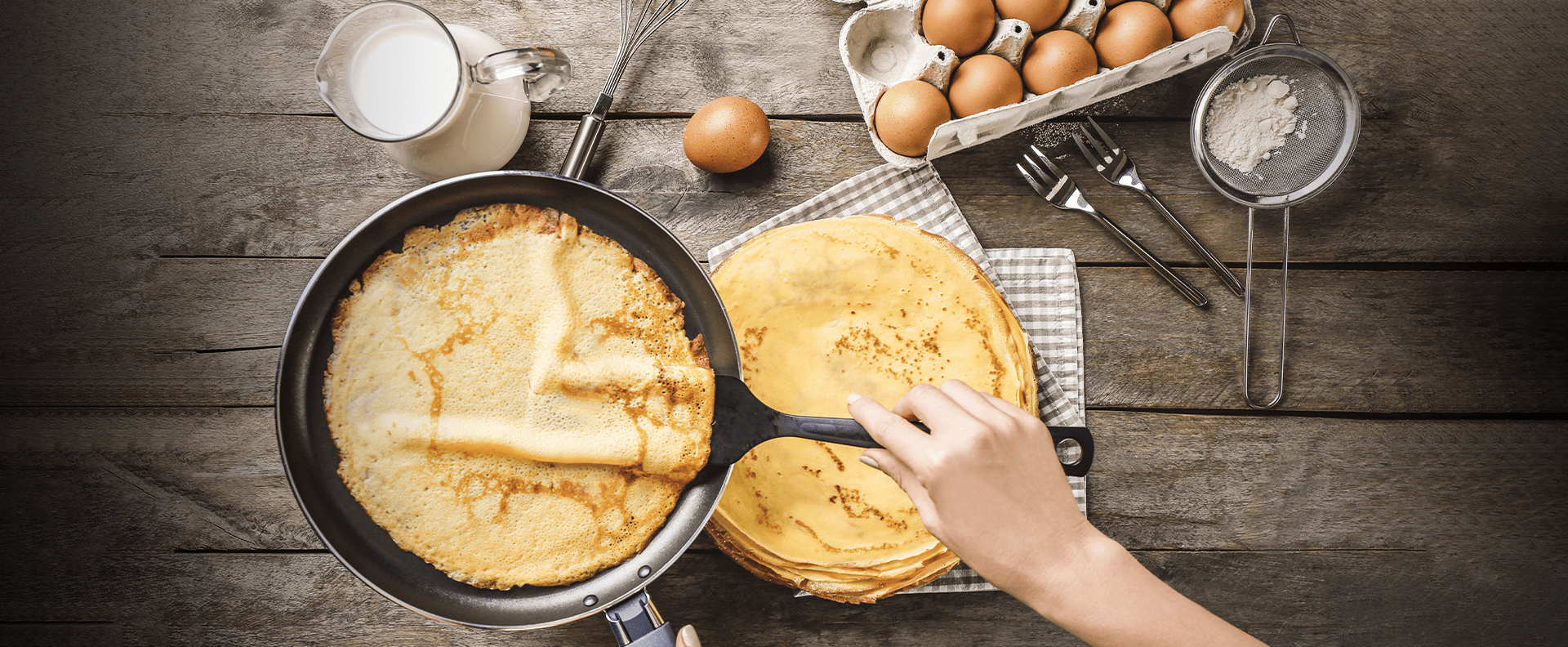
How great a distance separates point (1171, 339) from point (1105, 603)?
2.30 ft

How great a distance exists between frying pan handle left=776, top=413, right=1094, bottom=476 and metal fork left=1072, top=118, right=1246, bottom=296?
647 millimetres

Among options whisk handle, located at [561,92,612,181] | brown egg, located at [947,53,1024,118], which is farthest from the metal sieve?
whisk handle, located at [561,92,612,181]

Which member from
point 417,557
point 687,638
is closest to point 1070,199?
point 687,638

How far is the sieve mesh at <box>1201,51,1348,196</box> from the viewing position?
51.3 inches

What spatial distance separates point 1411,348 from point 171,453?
2.55 meters

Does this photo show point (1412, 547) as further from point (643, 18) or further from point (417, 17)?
point (417, 17)

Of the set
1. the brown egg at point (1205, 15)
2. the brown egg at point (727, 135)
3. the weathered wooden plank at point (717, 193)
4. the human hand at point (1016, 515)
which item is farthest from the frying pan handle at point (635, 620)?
the brown egg at point (1205, 15)

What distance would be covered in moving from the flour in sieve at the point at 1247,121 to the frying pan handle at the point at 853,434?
2.49ft

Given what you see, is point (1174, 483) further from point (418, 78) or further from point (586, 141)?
point (418, 78)

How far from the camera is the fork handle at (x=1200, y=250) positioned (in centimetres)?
134

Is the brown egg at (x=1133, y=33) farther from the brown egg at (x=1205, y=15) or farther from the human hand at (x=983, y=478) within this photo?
the human hand at (x=983, y=478)

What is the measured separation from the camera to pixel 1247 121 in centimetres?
132

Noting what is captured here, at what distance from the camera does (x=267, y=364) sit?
135 centimetres

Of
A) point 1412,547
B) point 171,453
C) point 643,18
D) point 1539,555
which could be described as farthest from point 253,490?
point 1539,555
